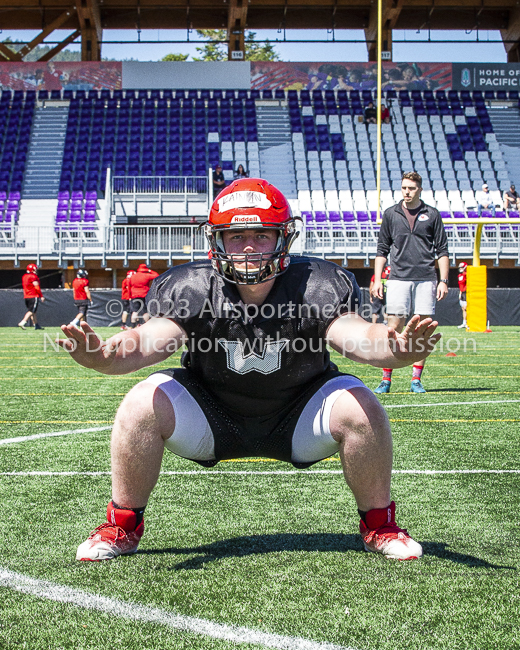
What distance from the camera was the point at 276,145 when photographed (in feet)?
78.7

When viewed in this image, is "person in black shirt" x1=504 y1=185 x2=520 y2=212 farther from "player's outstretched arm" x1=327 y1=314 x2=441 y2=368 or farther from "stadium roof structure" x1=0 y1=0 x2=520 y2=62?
"player's outstretched arm" x1=327 y1=314 x2=441 y2=368

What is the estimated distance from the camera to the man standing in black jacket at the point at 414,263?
233 inches

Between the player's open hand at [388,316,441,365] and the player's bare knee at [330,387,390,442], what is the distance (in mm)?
237

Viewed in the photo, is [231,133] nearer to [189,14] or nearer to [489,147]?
[189,14]

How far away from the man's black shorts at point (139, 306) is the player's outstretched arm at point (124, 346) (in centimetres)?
1201

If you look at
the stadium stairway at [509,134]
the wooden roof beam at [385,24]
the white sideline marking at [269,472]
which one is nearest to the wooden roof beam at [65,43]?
the wooden roof beam at [385,24]

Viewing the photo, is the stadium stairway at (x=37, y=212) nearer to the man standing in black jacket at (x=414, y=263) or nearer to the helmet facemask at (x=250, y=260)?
the man standing in black jacket at (x=414, y=263)

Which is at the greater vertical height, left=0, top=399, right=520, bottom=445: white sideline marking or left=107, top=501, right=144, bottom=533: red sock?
left=0, top=399, right=520, bottom=445: white sideline marking

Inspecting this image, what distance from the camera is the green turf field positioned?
169cm

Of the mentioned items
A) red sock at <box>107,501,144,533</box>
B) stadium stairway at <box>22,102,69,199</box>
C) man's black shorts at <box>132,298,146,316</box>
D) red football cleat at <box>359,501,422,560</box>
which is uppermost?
stadium stairway at <box>22,102,69,199</box>

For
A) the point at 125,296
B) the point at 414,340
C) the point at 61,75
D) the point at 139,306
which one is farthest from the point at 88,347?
the point at 61,75

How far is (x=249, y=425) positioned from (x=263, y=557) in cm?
40

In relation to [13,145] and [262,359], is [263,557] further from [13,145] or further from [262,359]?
[13,145]

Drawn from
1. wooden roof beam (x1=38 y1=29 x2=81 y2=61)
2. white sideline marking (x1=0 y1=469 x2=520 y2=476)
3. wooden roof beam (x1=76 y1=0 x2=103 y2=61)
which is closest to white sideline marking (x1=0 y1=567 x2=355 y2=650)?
white sideline marking (x1=0 y1=469 x2=520 y2=476)
